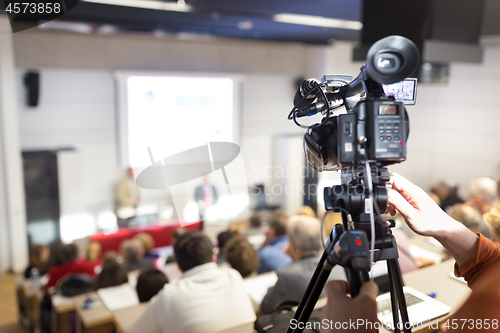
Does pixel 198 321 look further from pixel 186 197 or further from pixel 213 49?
pixel 213 49

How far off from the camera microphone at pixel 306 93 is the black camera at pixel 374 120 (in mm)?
75

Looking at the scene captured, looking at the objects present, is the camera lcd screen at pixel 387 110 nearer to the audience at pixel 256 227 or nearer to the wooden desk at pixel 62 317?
the wooden desk at pixel 62 317

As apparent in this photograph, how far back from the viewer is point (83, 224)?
5660 mm

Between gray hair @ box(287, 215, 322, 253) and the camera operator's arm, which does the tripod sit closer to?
the camera operator's arm

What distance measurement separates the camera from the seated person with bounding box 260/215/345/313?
6.48 ft

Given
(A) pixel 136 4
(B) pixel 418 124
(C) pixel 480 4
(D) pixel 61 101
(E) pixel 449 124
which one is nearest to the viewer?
(C) pixel 480 4

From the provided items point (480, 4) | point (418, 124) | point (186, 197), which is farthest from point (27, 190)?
point (418, 124)

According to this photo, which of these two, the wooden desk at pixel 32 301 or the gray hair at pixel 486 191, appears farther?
the gray hair at pixel 486 191

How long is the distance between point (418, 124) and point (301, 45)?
2.72 m

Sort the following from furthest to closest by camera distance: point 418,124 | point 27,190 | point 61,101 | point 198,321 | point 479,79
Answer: point 418,124, point 479,79, point 61,101, point 27,190, point 198,321

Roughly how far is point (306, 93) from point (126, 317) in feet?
4.91

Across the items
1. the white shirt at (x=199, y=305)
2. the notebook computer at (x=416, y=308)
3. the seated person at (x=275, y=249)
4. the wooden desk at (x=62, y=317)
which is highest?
the notebook computer at (x=416, y=308)

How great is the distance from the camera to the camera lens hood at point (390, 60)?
82cm

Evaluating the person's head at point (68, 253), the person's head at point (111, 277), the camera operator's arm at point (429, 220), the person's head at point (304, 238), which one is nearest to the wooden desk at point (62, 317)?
the person's head at point (111, 277)
